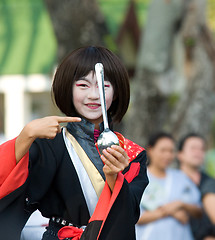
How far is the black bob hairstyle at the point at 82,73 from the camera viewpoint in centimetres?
202

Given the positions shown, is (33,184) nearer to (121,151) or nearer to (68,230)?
(68,230)

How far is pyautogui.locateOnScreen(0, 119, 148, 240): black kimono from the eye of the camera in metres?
1.82

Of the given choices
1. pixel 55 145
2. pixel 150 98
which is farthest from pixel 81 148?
pixel 150 98

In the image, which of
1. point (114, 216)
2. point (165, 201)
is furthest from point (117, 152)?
point (165, 201)

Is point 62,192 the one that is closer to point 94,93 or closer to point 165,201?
point 94,93

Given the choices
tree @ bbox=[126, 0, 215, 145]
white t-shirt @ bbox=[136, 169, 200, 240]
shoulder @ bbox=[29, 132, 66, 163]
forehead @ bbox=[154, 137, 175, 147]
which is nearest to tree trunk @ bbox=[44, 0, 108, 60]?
tree @ bbox=[126, 0, 215, 145]

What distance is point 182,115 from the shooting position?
5.77 metres

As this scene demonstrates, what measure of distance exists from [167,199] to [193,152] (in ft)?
1.62

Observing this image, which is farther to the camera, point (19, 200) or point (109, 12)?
point (109, 12)

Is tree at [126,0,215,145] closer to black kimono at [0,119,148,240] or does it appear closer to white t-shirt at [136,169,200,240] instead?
white t-shirt at [136,169,200,240]

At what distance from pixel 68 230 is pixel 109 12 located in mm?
7784

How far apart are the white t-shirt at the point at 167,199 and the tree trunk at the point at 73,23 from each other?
2.08 m

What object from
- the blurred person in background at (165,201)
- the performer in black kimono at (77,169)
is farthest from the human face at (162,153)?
the performer in black kimono at (77,169)

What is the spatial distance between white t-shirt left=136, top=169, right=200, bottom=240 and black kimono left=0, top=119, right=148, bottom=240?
1.89 metres
